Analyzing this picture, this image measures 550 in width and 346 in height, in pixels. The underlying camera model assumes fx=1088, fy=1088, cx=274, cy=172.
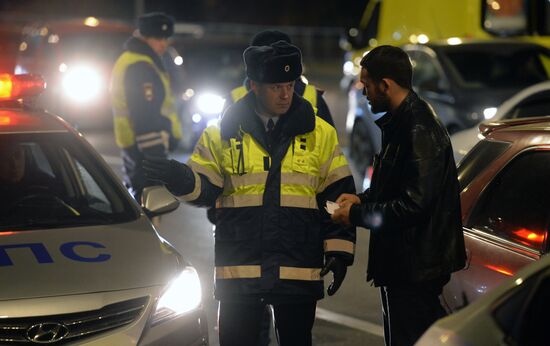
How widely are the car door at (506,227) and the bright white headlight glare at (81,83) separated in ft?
37.7

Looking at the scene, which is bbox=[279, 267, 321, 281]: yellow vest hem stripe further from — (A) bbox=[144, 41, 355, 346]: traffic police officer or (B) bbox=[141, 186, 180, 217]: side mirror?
(B) bbox=[141, 186, 180, 217]: side mirror

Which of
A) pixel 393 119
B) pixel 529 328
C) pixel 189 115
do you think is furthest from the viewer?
pixel 189 115

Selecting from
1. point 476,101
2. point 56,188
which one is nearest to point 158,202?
point 56,188

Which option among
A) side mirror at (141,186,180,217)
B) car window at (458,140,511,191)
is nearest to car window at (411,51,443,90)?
side mirror at (141,186,180,217)

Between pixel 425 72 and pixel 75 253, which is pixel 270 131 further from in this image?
pixel 425 72

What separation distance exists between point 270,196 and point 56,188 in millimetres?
1826

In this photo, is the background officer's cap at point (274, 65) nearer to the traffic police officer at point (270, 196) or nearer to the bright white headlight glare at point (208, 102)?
the traffic police officer at point (270, 196)

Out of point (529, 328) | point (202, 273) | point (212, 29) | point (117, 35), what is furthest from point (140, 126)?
point (212, 29)

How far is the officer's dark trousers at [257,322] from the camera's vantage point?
428 cm

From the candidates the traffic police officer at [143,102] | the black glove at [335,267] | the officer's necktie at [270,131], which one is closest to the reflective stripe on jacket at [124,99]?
the traffic police officer at [143,102]

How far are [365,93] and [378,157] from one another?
0.26 meters

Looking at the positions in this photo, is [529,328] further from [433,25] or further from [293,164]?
[433,25]

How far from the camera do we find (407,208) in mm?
3941

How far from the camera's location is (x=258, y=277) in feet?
13.8
